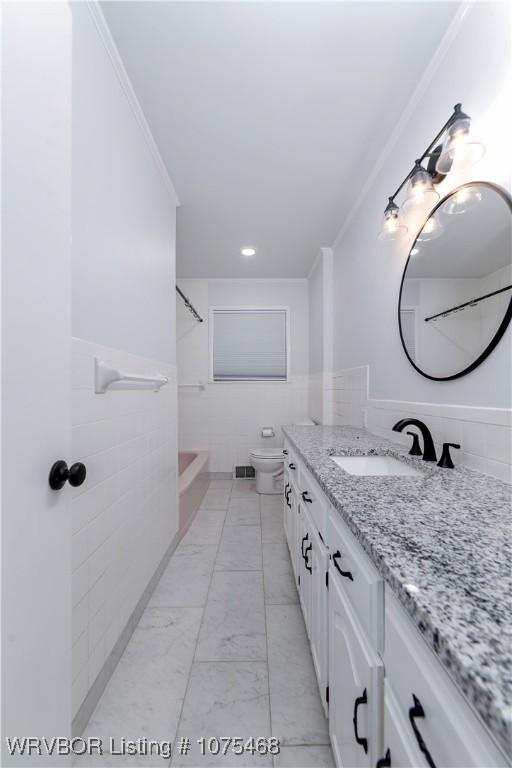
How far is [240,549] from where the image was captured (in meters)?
2.12

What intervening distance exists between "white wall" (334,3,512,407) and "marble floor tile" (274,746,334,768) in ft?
4.00

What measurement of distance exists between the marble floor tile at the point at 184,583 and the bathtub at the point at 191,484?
1.24 feet

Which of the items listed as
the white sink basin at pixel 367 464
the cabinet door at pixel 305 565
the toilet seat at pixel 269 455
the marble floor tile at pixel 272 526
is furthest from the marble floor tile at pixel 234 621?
the toilet seat at pixel 269 455

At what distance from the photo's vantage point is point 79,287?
3.31 ft

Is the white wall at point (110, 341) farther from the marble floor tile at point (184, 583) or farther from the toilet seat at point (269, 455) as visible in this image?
the toilet seat at point (269, 455)

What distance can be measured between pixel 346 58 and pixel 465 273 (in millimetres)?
1022

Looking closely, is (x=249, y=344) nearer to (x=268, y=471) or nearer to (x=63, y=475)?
(x=268, y=471)

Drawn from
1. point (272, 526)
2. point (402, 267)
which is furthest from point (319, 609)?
point (402, 267)

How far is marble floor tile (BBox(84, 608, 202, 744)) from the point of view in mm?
1011

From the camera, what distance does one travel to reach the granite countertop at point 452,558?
32 centimetres

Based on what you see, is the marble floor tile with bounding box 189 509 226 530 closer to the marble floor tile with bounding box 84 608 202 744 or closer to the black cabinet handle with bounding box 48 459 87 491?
the marble floor tile with bounding box 84 608 202 744

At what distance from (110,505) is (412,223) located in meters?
1.88

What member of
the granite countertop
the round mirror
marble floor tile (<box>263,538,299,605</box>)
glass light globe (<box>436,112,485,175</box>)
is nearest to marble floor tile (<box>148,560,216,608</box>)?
marble floor tile (<box>263,538,299,605</box>)

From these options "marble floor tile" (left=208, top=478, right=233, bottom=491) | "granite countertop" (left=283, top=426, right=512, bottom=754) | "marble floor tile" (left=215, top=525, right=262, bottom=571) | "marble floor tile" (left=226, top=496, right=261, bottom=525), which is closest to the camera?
"granite countertop" (left=283, top=426, right=512, bottom=754)
